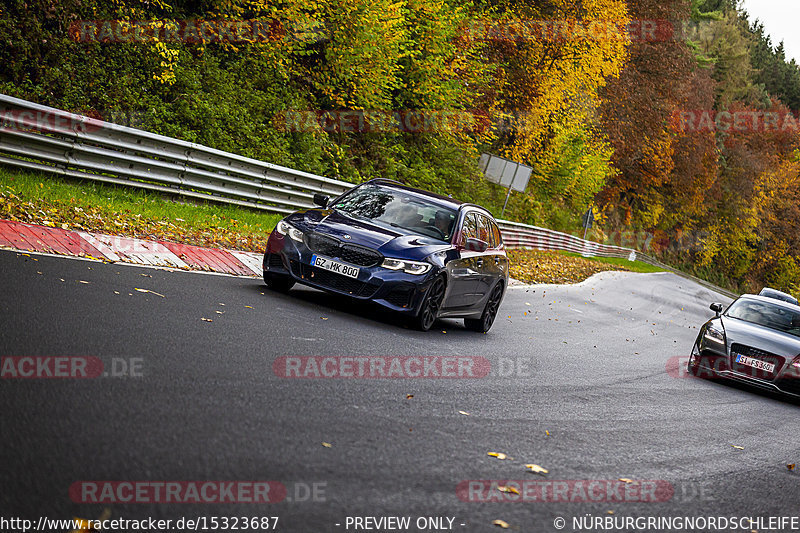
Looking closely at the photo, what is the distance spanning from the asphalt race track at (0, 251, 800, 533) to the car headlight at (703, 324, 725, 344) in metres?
1.62

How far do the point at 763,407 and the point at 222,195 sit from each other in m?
10.5

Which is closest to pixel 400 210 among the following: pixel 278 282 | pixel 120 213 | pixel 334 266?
pixel 334 266

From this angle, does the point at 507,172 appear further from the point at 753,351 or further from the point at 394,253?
the point at 394,253

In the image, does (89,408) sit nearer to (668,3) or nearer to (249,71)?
(249,71)

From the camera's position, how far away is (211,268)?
476 inches

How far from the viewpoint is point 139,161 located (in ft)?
48.7

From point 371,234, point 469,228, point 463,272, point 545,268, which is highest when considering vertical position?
point 469,228

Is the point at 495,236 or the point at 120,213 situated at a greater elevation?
the point at 495,236

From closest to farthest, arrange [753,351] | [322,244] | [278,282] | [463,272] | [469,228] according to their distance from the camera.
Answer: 1. [322,244]
2. [278,282]
3. [463,272]
4. [469,228]
5. [753,351]

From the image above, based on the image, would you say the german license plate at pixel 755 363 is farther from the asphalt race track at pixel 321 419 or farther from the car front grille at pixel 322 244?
the car front grille at pixel 322 244

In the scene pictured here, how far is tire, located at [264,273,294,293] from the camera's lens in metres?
11.3

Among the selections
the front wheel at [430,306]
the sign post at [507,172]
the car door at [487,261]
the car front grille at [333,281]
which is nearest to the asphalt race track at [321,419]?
the front wheel at [430,306]

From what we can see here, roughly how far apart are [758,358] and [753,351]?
0.12 m

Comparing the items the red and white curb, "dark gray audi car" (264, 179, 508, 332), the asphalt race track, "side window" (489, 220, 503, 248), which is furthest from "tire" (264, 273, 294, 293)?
"side window" (489, 220, 503, 248)
